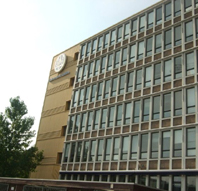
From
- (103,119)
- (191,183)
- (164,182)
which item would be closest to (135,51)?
(103,119)

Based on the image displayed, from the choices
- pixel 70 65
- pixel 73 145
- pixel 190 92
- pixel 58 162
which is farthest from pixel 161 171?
pixel 70 65

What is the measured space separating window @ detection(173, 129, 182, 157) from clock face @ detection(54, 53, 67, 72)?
23.1m

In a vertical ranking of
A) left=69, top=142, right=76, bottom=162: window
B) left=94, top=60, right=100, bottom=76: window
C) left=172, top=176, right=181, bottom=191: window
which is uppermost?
left=94, top=60, right=100, bottom=76: window

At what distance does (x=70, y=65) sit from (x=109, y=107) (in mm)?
12533

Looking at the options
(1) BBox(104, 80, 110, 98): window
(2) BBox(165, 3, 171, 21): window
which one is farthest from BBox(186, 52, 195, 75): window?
(1) BBox(104, 80, 110, 98): window

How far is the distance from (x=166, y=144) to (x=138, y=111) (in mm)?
5010

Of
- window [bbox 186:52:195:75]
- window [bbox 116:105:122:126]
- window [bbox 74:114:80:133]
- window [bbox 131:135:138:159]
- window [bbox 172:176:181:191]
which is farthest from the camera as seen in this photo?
window [bbox 74:114:80:133]

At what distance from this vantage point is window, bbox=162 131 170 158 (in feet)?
84.0

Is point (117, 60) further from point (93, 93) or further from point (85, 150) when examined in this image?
point (85, 150)

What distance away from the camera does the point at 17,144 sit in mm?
37062

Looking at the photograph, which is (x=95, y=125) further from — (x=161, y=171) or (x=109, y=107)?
(x=161, y=171)

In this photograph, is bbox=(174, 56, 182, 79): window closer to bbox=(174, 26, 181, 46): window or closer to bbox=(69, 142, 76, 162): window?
bbox=(174, 26, 181, 46): window

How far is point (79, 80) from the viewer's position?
39.6m

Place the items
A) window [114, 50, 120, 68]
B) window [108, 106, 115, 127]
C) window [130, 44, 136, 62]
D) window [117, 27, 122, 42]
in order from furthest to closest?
window [117, 27, 122, 42]
window [114, 50, 120, 68]
window [130, 44, 136, 62]
window [108, 106, 115, 127]
